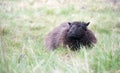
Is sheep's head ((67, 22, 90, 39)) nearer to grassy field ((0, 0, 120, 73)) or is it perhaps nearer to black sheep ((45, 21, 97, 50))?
black sheep ((45, 21, 97, 50))

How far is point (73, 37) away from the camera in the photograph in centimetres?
727

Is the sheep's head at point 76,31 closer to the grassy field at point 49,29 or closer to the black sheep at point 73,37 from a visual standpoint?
the black sheep at point 73,37

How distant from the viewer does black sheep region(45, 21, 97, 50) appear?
7180 millimetres

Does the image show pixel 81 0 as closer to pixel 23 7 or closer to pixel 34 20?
pixel 23 7

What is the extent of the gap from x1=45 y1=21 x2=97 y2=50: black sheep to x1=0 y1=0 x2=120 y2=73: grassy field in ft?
0.82

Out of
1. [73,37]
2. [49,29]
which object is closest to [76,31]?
[73,37]

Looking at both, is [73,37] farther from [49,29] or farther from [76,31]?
[49,29]

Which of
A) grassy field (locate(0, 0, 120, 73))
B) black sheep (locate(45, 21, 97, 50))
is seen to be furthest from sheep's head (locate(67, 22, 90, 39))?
grassy field (locate(0, 0, 120, 73))

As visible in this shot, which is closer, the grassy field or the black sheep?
the grassy field

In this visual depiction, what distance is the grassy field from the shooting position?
4.02 m

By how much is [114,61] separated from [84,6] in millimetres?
8570

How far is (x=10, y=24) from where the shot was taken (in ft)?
29.7

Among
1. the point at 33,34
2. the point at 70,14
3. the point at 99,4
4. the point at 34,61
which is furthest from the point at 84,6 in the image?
the point at 34,61

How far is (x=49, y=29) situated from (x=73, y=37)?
243 centimetres
